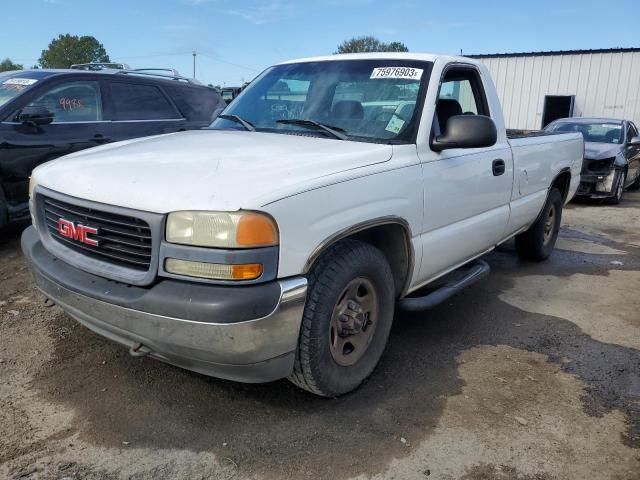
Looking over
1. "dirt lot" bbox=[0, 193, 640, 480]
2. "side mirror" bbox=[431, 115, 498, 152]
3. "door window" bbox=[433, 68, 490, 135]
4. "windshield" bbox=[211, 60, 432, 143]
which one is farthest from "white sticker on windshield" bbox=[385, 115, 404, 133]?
"dirt lot" bbox=[0, 193, 640, 480]

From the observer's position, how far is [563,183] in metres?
5.89

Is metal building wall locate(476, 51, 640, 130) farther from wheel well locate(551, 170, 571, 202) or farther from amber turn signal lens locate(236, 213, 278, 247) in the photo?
amber turn signal lens locate(236, 213, 278, 247)

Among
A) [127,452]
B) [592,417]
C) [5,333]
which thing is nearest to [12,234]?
[5,333]

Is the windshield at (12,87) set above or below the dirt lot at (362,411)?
above

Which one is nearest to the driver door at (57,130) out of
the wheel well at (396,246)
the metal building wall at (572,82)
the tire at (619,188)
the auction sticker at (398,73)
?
the auction sticker at (398,73)

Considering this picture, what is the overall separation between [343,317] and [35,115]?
4.19 meters

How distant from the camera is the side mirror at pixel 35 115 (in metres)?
5.29

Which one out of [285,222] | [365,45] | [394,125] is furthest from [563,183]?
[365,45]

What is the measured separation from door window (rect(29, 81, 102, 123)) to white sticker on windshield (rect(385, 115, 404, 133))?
391cm

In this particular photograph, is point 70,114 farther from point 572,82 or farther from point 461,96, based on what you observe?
point 572,82

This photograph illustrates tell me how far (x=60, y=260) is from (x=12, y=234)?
3758mm

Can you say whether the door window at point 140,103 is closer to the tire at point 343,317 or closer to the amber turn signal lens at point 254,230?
the tire at point 343,317

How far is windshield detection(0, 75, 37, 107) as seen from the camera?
5.38 meters

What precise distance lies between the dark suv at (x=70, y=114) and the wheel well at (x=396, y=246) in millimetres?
2220
